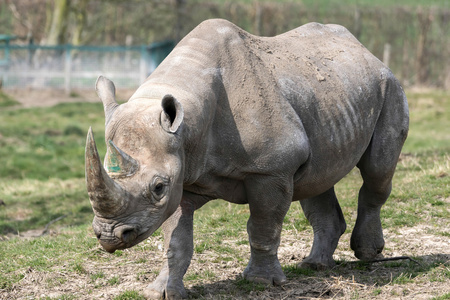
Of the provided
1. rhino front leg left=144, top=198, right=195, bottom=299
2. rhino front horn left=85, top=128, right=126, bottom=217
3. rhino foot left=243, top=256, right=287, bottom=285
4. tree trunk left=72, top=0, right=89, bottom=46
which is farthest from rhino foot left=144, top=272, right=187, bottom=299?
tree trunk left=72, top=0, right=89, bottom=46

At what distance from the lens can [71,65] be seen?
71.4 ft

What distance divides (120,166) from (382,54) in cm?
1891

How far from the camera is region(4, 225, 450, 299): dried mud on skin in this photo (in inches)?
216

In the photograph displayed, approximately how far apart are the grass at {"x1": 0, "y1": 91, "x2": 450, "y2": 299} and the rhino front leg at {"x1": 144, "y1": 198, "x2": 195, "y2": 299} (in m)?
0.18

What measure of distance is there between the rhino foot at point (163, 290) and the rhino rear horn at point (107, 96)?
1.29 metres

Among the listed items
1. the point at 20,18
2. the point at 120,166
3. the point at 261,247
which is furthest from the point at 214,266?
the point at 20,18

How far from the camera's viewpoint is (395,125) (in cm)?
630

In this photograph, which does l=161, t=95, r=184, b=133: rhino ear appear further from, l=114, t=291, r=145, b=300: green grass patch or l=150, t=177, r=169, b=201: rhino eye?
l=114, t=291, r=145, b=300: green grass patch

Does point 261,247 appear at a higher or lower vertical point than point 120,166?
lower

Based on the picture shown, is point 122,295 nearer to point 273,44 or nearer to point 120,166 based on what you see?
point 120,166

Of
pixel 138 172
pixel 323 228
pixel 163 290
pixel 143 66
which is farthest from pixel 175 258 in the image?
pixel 143 66

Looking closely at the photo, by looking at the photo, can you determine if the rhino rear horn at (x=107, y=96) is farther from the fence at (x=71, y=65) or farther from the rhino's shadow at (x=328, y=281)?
the fence at (x=71, y=65)

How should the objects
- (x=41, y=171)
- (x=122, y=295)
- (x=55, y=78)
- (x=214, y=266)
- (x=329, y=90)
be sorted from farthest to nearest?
(x=55, y=78), (x=41, y=171), (x=214, y=266), (x=329, y=90), (x=122, y=295)

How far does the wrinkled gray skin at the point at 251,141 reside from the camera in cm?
448
